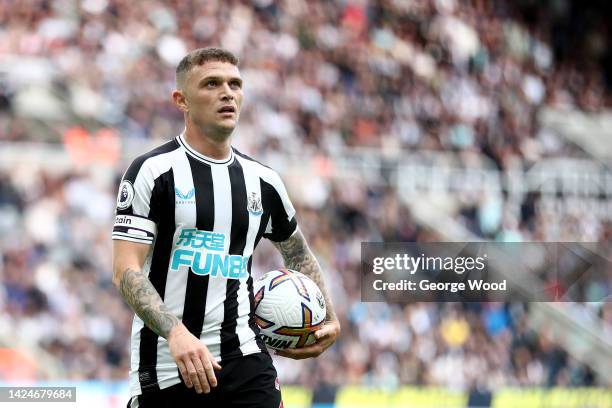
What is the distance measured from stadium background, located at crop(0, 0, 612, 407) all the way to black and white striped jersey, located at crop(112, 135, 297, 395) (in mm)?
7535

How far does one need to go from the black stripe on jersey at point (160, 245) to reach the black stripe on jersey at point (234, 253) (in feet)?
0.81

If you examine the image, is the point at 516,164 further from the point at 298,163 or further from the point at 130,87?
the point at 130,87

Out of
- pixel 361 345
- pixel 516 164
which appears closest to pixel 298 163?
pixel 361 345

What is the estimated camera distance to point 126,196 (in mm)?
3932

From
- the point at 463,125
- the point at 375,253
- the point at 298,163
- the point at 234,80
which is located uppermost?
the point at 463,125

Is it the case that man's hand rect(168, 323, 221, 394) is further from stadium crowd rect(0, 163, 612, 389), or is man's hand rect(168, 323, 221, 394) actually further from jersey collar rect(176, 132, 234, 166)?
stadium crowd rect(0, 163, 612, 389)

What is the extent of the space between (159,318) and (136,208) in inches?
17.5

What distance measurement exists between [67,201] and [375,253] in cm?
388

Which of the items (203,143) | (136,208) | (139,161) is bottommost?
(136,208)

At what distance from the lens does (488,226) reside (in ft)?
49.4

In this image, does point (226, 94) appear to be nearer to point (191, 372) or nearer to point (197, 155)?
point (197, 155)

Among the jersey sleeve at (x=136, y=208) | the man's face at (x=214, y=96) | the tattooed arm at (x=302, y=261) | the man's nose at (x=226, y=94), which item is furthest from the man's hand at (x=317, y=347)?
the man's nose at (x=226, y=94)

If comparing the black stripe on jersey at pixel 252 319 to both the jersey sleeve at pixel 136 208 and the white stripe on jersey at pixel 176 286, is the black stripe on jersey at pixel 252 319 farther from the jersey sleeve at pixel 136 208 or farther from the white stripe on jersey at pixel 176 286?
the jersey sleeve at pixel 136 208

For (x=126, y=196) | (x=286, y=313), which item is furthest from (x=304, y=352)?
(x=126, y=196)
